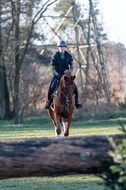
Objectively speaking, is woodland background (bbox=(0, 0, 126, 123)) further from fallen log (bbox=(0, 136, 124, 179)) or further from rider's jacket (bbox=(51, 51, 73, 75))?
fallen log (bbox=(0, 136, 124, 179))

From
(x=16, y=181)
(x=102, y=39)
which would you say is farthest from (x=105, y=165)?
(x=102, y=39)

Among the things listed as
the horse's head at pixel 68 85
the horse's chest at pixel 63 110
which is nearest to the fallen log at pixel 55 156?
the horse's head at pixel 68 85

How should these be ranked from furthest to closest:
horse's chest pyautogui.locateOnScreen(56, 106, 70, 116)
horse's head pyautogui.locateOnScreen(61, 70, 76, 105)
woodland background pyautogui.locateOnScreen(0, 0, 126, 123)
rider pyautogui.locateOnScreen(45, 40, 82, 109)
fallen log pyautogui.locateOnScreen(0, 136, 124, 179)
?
woodland background pyautogui.locateOnScreen(0, 0, 126, 123) < rider pyautogui.locateOnScreen(45, 40, 82, 109) < horse's chest pyautogui.locateOnScreen(56, 106, 70, 116) < horse's head pyautogui.locateOnScreen(61, 70, 76, 105) < fallen log pyautogui.locateOnScreen(0, 136, 124, 179)

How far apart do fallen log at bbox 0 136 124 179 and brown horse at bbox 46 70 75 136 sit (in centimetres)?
847

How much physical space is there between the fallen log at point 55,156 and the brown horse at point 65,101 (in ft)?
27.8

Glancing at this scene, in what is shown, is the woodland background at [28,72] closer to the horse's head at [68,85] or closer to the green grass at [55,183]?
the horse's head at [68,85]

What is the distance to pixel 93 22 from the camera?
40.0 m

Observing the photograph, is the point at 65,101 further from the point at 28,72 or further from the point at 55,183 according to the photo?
the point at 28,72

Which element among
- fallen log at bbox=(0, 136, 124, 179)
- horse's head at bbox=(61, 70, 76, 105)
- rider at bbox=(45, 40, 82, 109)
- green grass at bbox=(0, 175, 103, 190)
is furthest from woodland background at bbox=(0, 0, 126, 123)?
fallen log at bbox=(0, 136, 124, 179)

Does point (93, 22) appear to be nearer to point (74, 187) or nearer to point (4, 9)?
point (4, 9)

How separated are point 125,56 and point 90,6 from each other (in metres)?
78.2

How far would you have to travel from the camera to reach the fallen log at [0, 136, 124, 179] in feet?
13.5

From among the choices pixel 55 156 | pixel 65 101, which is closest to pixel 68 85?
pixel 65 101

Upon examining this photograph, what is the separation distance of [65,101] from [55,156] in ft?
30.9
